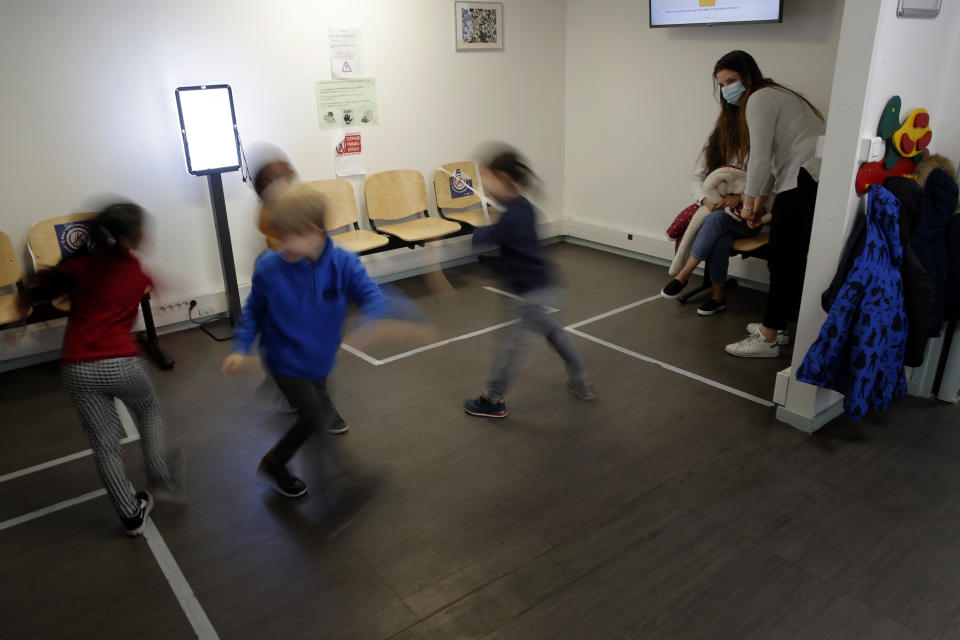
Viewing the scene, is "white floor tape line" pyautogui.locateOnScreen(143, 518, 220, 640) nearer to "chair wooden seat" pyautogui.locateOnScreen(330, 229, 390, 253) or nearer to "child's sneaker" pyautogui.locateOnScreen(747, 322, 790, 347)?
"chair wooden seat" pyautogui.locateOnScreen(330, 229, 390, 253)

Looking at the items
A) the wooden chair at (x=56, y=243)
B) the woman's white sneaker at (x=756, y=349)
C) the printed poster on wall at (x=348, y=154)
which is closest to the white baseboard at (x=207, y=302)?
the wooden chair at (x=56, y=243)

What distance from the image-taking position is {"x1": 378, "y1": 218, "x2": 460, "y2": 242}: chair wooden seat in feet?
18.5

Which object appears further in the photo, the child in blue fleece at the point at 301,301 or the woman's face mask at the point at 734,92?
the woman's face mask at the point at 734,92

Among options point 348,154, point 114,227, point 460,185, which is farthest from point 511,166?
point 460,185

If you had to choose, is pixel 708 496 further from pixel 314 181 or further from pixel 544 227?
pixel 544 227

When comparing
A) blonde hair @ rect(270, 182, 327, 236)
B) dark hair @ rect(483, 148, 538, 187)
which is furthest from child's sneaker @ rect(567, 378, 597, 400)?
blonde hair @ rect(270, 182, 327, 236)

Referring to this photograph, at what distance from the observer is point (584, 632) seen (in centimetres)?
236

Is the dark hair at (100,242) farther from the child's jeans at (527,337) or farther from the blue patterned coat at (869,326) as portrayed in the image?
the blue patterned coat at (869,326)

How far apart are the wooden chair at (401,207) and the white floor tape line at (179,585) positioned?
10.6 feet

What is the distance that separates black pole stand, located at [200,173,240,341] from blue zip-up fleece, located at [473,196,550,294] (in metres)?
2.29

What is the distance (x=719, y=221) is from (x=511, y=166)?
2283 millimetres

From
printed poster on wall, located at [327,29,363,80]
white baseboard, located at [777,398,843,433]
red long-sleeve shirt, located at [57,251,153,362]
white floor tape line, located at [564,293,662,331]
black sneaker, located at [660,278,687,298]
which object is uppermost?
printed poster on wall, located at [327,29,363,80]

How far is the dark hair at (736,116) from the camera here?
4.45 meters

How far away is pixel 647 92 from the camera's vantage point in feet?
20.4
